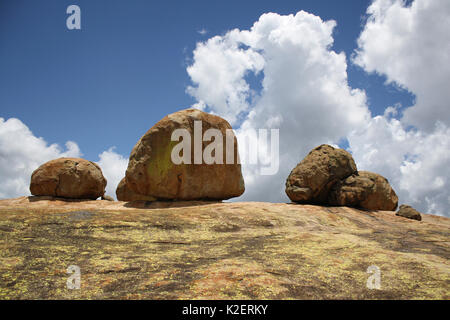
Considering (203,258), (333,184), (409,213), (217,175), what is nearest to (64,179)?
(217,175)

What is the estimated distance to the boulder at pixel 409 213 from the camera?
1293 centimetres

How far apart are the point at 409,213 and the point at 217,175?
9.13 metres

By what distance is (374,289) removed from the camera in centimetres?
399

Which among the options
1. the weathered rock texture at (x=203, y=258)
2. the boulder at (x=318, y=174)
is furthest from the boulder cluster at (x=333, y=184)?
the weathered rock texture at (x=203, y=258)

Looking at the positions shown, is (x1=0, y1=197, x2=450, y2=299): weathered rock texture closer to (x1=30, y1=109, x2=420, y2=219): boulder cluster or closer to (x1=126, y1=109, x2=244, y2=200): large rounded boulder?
(x1=30, y1=109, x2=420, y2=219): boulder cluster

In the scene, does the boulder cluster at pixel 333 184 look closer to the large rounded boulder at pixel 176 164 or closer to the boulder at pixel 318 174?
the boulder at pixel 318 174

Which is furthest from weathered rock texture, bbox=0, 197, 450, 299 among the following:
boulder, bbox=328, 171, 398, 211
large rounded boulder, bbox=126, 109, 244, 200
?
large rounded boulder, bbox=126, 109, 244, 200

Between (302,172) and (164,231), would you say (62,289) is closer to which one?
(164,231)

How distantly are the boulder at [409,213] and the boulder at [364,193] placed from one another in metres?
1.24

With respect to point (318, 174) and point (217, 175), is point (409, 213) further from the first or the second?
point (217, 175)

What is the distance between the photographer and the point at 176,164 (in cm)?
1380

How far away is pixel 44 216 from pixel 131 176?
6836 mm
